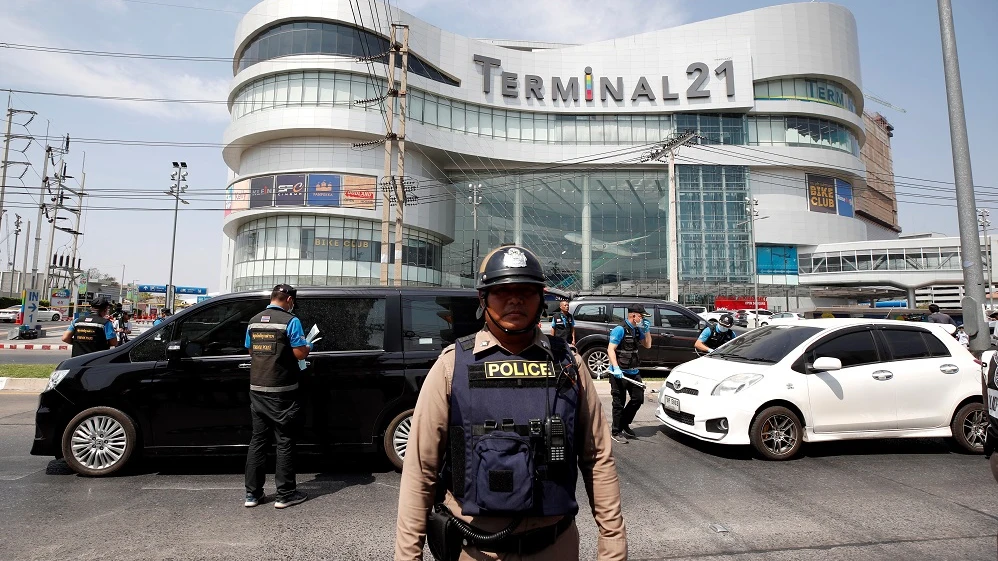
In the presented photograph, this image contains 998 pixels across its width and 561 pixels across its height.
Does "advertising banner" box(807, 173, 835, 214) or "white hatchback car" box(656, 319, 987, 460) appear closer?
"white hatchback car" box(656, 319, 987, 460)

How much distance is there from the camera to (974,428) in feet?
20.3

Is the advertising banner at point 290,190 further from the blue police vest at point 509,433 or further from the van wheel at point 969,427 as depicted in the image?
the blue police vest at point 509,433

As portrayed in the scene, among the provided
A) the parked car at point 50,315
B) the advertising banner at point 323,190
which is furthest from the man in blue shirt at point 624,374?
the parked car at point 50,315

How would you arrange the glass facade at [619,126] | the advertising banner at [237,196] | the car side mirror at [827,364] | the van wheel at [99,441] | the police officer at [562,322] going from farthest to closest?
the glass facade at [619,126], the advertising banner at [237,196], the police officer at [562,322], the car side mirror at [827,364], the van wheel at [99,441]

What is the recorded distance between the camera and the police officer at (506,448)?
1.70 metres

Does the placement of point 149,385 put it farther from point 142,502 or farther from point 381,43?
point 381,43

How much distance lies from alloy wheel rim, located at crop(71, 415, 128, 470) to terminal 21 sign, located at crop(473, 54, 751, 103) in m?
48.2

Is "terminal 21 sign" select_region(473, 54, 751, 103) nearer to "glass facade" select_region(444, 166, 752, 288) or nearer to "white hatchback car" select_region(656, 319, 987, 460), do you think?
"glass facade" select_region(444, 166, 752, 288)

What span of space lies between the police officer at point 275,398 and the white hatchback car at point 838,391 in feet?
14.5

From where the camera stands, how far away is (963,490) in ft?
16.2

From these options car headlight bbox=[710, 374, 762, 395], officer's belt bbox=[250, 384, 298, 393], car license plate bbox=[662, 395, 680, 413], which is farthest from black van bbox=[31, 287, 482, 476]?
car headlight bbox=[710, 374, 762, 395]

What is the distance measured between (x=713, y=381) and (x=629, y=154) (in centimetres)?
4662

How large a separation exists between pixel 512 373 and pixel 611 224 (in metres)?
50.1

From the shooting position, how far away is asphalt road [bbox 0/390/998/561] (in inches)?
143
